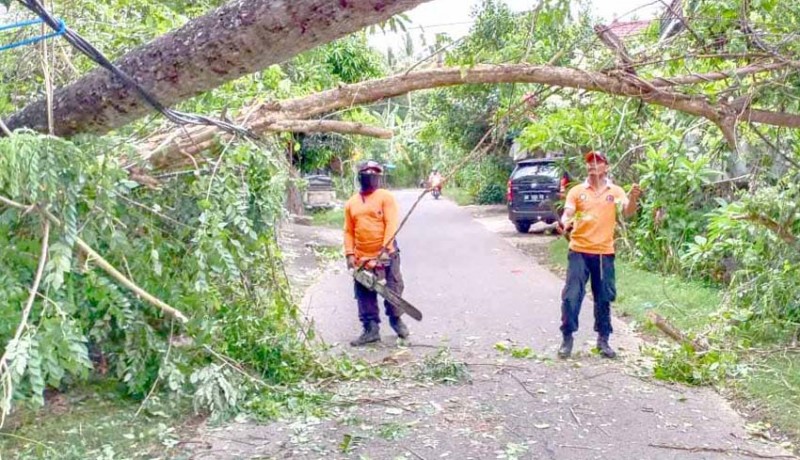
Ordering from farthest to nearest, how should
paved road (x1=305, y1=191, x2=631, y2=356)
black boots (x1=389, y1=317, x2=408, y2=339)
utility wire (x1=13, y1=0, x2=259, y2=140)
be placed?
paved road (x1=305, y1=191, x2=631, y2=356) → black boots (x1=389, y1=317, x2=408, y2=339) → utility wire (x1=13, y1=0, x2=259, y2=140)

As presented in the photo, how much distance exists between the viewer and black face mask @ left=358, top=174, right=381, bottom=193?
850 cm

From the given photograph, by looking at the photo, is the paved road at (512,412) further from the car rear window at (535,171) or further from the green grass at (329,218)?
the green grass at (329,218)

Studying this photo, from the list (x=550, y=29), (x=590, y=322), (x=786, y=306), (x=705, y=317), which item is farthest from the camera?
(x=590, y=322)

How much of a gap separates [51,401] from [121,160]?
6.39 ft

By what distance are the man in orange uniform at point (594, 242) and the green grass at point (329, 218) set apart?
19.2 meters

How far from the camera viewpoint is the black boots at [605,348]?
7.78 metres

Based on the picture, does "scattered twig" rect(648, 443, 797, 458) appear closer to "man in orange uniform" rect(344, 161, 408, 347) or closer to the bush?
"man in orange uniform" rect(344, 161, 408, 347)

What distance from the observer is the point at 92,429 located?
5.68 metres

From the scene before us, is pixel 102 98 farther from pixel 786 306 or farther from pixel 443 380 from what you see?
pixel 786 306

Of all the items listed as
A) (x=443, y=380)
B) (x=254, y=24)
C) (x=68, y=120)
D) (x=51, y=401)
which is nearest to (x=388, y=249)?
(x=443, y=380)

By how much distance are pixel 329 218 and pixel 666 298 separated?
→ 20.0 m

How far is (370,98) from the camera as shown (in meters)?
5.79

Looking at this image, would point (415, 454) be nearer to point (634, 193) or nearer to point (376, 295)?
point (376, 295)

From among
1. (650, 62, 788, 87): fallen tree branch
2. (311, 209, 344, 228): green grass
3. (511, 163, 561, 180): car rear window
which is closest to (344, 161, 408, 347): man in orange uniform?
(650, 62, 788, 87): fallen tree branch
